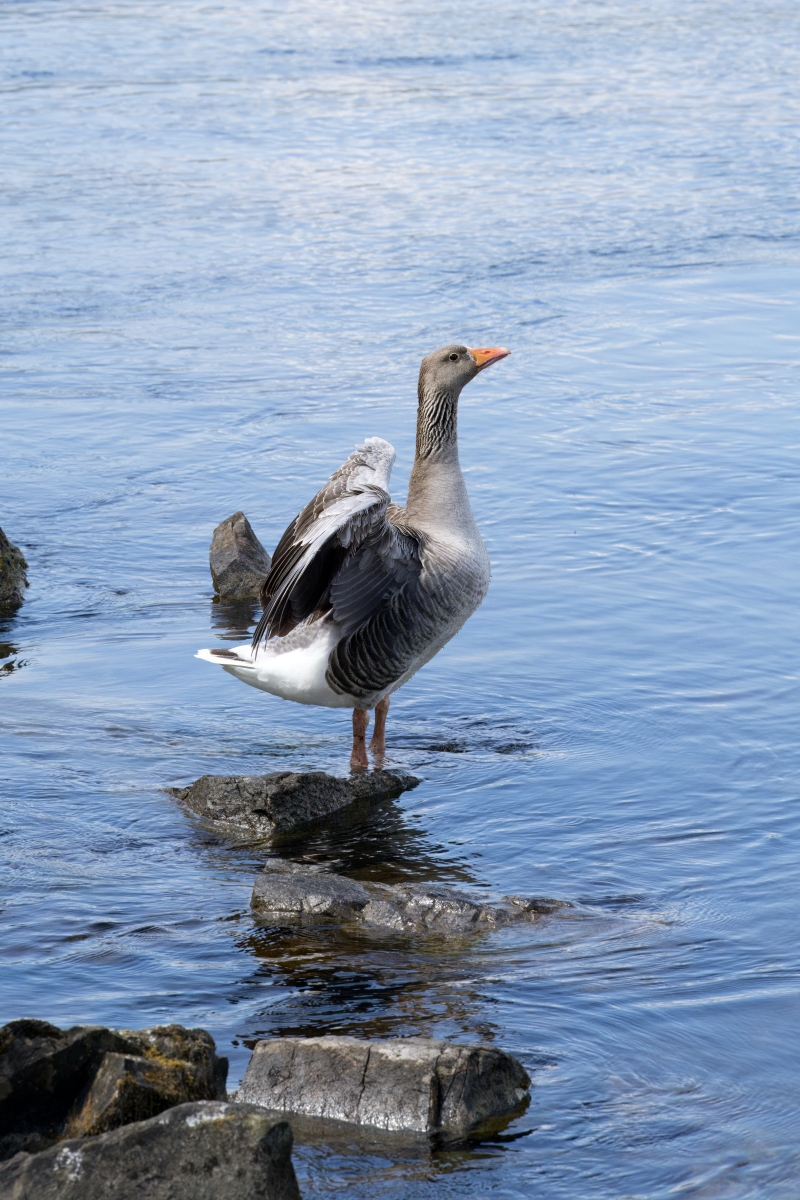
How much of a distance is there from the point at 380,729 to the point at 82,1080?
4.00 meters

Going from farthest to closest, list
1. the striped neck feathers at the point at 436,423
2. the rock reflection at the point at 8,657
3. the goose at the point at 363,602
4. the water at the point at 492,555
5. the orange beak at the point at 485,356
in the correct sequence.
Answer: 1. the rock reflection at the point at 8,657
2. the orange beak at the point at 485,356
3. the striped neck feathers at the point at 436,423
4. the goose at the point at 363,602
5. the water at the point at 492,555

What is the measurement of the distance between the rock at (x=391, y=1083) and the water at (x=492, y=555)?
5.1 inches

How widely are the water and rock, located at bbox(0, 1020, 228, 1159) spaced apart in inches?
20.5

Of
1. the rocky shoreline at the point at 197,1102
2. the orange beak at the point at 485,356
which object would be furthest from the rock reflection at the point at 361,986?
the orange beak at the point at 485,356

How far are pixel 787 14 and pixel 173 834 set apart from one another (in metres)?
29.4

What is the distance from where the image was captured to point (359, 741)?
8211mm

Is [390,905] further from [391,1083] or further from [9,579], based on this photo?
[9,579]

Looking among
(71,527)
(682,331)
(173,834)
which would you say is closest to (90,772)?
(173,834)

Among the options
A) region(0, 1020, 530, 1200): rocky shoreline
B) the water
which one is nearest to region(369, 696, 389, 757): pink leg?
the water

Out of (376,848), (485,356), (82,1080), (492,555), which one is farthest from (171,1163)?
(492,555)

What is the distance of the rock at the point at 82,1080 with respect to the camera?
4238mm

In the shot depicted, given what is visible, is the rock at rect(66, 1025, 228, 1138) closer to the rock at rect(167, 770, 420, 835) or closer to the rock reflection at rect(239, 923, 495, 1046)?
the rock reflection at rect(239, 923, 495, 1046)

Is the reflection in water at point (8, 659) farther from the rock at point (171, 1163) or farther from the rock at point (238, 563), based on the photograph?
the rock at point (171, 1163)

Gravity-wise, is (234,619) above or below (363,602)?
below
